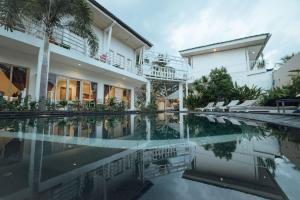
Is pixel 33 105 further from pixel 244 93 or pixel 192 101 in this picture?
pixel 244 93

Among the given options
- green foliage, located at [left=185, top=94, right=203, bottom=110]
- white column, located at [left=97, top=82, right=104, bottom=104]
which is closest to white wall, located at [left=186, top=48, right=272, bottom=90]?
green foliage, located at [left=185, top=94, right=203, bottom=110]

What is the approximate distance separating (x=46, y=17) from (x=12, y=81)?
12.7 feet

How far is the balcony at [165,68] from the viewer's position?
736 inches

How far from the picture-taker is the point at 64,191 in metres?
1.39

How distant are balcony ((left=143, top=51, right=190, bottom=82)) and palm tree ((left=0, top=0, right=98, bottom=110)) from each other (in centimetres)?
849

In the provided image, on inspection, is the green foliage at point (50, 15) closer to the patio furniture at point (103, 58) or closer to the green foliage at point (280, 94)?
the patio furniture at point (103, 58)

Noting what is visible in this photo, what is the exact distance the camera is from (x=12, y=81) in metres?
10.0

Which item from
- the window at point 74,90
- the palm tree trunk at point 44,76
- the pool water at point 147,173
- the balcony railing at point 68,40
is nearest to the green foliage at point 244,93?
the balcony railing at point 68,40

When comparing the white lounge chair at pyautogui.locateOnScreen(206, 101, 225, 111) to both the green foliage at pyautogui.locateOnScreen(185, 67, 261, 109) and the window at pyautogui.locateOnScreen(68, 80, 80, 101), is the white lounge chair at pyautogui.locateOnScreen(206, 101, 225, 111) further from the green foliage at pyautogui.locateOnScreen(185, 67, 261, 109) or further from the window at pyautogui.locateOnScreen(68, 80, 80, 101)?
the window at pyautogui.locateOnScreen(68, 80, 80, 101)

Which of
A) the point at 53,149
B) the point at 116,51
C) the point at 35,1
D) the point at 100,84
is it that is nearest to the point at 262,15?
the point at 116,51

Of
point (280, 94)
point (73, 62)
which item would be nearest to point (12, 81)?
point (73, 62)

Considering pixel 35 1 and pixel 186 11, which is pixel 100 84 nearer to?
pixel 35 1

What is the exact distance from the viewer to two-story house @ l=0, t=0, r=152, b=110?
955 centimetres

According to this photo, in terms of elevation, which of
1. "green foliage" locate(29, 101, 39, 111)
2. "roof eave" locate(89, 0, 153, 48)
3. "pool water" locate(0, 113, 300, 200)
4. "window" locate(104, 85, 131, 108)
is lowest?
"pool water" locate(0, 113, 300, 200)
